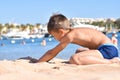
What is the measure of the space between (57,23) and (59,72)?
50.0 inches

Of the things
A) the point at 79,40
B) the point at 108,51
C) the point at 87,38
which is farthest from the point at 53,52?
the point at 108,51

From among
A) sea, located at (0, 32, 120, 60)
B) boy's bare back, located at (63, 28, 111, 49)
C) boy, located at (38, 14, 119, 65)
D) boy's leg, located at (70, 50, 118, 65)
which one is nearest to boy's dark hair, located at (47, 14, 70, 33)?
boy, located at (38, 14, 119, 65)

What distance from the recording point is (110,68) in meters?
4.69

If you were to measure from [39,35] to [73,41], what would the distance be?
263ft

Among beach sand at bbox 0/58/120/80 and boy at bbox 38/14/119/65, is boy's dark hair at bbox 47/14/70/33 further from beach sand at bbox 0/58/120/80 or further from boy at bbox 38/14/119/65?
beach sand at bbox 0/58/120/80

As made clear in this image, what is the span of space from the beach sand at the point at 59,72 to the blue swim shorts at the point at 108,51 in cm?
56

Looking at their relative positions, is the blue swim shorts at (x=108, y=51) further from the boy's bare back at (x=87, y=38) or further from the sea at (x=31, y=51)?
the sea at (x=31, y=51)

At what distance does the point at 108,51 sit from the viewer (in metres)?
5.58

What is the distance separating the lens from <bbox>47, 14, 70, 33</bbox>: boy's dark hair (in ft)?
18.6

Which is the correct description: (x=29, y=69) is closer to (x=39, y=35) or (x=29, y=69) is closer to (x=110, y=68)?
(x=110, y=68)

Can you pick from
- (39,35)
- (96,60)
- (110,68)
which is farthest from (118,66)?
(39,35)

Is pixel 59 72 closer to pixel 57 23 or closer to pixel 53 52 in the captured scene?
pixel 53 52

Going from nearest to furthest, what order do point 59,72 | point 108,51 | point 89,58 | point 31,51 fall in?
point 59,72
point 89,58
point 108,51
point 31,51

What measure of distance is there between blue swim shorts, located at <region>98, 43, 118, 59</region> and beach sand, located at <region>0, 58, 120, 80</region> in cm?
56
